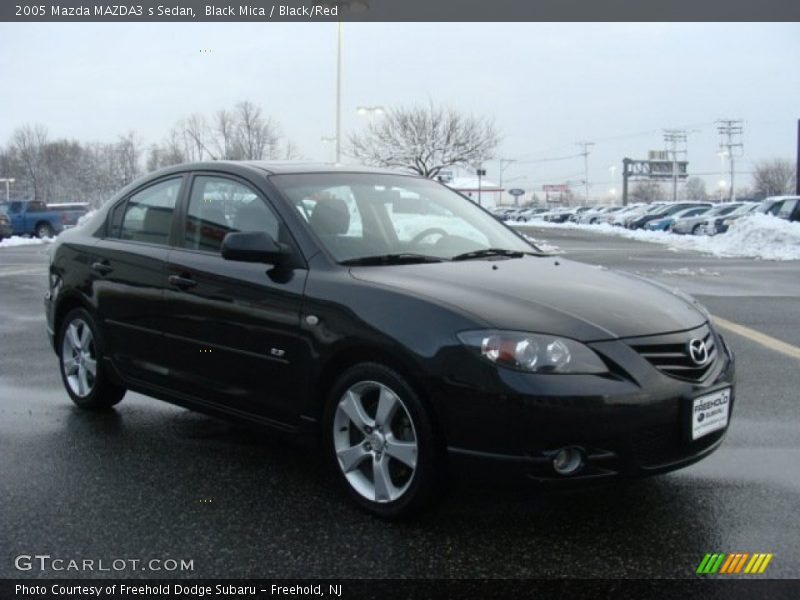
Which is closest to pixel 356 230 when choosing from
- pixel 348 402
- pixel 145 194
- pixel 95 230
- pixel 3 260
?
pixel 348 402

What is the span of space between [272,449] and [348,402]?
3.81 feet

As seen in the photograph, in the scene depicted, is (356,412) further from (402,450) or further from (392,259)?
(392,259)

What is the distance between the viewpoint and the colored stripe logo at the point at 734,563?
9.89 feet

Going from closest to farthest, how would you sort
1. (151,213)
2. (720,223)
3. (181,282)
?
(181,282) < (151,213) < (720,223)

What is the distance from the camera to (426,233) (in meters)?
4.46

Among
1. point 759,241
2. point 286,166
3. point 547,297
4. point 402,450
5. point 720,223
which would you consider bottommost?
point 402,450

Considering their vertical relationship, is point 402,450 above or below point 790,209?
below

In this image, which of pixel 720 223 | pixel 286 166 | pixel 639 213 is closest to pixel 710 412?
pixel 286 166

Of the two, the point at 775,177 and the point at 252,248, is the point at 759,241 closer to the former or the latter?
the point at 252,248

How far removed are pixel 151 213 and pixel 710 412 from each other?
11.0 ft

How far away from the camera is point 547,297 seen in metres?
3.54

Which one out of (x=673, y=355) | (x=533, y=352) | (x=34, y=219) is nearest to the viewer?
(x=533, y=352)

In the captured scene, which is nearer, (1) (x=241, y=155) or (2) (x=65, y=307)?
(2) (x=65, y=307)

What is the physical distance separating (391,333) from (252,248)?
872 mm
